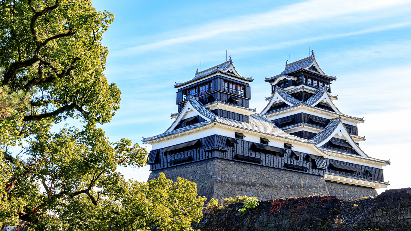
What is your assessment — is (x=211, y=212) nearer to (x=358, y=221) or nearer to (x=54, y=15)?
(x=358, y=221)

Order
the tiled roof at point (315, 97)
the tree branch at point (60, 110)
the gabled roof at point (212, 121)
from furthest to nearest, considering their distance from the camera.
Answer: the tiled roof at point (315, 97) → the gabled roof at point (212, 121) → the tree branch at point (60, 110)

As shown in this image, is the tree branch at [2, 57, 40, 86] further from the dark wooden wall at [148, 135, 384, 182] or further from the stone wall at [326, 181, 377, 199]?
the stone wall at [326, 181, 377, 199]

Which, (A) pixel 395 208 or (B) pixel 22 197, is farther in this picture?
(A) pixel 395 208

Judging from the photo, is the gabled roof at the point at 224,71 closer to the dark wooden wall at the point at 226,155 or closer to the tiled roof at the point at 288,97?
the dark wooden wall at the point at 226,155

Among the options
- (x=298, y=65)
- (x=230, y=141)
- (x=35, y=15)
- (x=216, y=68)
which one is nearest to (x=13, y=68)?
(x=35, y=15)

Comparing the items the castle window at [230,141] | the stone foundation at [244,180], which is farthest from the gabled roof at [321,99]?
the castle window at [230,141]

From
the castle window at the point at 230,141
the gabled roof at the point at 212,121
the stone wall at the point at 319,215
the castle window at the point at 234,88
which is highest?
the castle window at the point at 234,88

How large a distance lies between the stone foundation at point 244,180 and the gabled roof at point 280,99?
37.1 ft

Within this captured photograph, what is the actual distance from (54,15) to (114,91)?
3.82m

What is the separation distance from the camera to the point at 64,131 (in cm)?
1775

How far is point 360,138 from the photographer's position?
176ft

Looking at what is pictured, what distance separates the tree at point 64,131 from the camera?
1573 centimetres

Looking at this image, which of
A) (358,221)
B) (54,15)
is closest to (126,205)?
(54,15)

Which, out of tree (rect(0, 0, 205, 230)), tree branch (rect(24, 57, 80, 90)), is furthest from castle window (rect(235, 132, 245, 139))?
tree branch (rect(24, 57, 80, 90))
